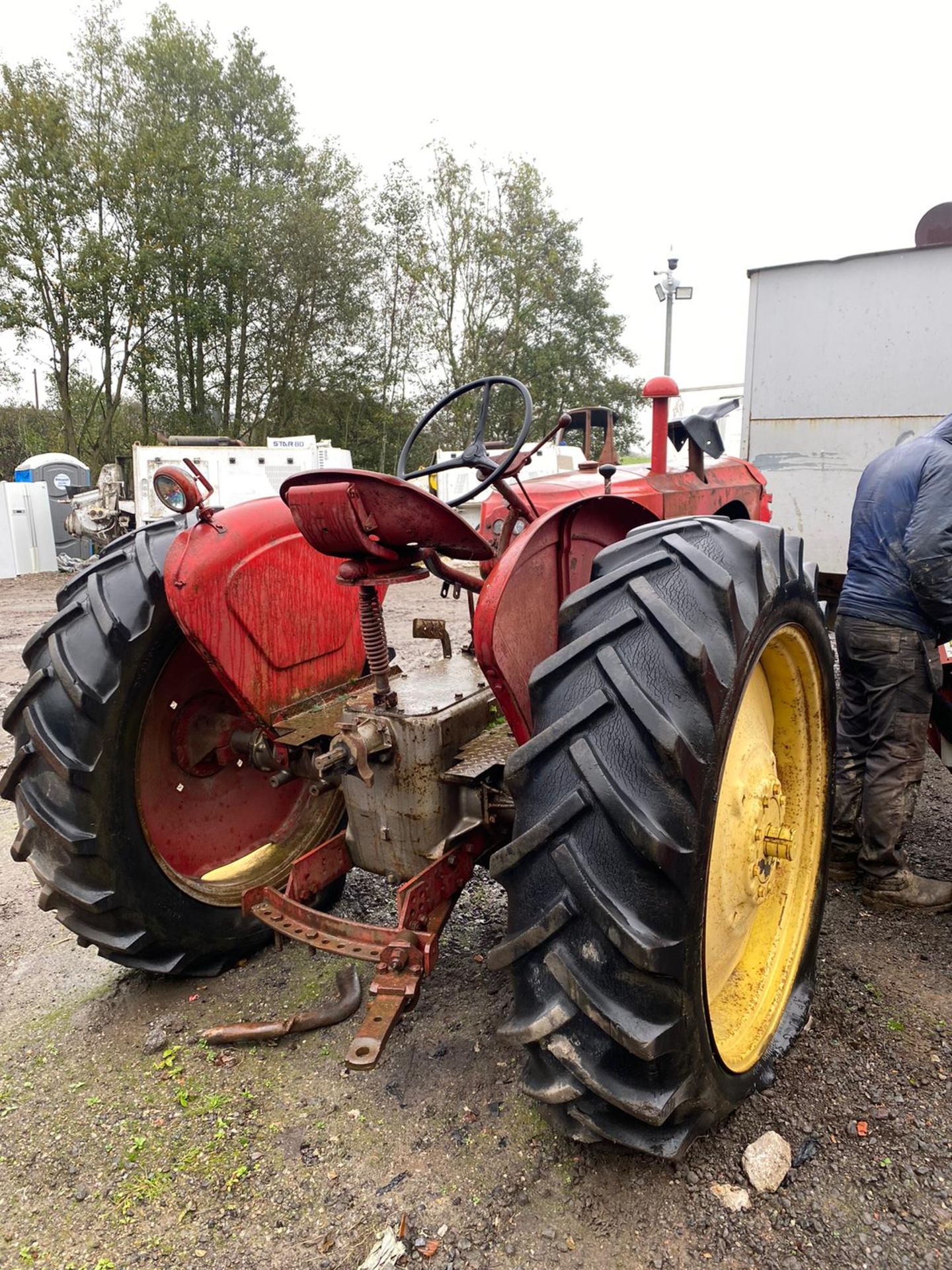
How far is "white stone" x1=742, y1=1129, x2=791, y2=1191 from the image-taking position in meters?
1.76

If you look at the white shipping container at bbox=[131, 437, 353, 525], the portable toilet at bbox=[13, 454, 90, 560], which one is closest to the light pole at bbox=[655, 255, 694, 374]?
the white shipping container at bbox=[131, 437, 353, 525]

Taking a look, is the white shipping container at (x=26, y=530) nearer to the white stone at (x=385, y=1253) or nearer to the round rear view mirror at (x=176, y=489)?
the round rear view mirror at (x=176, y=489)

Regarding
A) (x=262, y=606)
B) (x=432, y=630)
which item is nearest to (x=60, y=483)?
(x=432, y=630)

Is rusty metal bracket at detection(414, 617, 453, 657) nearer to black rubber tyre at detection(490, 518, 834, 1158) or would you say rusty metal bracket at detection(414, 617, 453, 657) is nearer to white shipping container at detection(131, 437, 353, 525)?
black rubber tyre at detection(490, 518, 834, 1158)

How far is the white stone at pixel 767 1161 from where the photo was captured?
1.76 meters

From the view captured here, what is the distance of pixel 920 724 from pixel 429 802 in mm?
1857

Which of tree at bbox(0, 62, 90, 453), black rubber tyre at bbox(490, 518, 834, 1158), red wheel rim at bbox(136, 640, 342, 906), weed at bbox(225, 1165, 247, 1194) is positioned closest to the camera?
black rubber tyre at bbox(490, 518, 834, 1158)

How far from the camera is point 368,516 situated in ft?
5.92

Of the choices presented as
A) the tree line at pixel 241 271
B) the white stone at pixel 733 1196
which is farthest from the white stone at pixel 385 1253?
the tree line at pixel 241 271

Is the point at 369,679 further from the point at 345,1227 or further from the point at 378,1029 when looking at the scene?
the point at 345,1227

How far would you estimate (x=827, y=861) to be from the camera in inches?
91.9

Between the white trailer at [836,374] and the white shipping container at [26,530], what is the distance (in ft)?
38.3

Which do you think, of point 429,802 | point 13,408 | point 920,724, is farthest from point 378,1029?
point 13,408

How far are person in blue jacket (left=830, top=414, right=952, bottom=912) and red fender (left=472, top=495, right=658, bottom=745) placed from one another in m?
1.21
